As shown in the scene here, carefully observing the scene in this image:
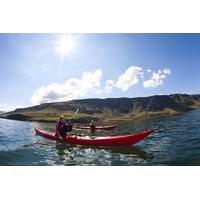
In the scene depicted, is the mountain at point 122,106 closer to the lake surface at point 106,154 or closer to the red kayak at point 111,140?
the lake surface at point 106,154

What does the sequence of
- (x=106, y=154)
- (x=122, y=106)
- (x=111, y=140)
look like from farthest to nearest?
(x=122, y=106), (x=111, y=140), (x=106, y=154)

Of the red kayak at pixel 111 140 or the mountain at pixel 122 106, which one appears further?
the mountain at pixel 122 106

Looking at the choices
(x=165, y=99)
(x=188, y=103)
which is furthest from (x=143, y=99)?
(x=188, y=103)

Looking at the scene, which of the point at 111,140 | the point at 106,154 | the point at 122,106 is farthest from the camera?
the point at 122,106

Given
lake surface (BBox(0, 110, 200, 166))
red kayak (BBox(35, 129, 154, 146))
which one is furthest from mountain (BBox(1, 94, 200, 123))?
red kayak (BBox(35, 129, 154, 146))

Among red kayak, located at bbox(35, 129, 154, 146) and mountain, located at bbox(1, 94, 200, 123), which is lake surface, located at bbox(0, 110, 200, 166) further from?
mountain, located at bbox(1, 94, 200, 123)

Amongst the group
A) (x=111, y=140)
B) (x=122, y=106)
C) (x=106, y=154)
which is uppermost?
(x=122, y=106)

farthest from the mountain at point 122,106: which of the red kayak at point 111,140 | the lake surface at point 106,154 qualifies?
the red kayak at point 111,140

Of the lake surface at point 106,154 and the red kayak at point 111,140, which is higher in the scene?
the red kayak at point 111,140

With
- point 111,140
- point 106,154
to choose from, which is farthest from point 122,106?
point 106,154

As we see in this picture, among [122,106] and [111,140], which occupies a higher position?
[122,106]

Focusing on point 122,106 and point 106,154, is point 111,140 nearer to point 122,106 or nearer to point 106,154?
point 106,154

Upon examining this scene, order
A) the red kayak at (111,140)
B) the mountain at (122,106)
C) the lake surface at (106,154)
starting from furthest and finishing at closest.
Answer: the mountain at (122,106), the red kayak at (111,140), the lake surface at (106,154)
